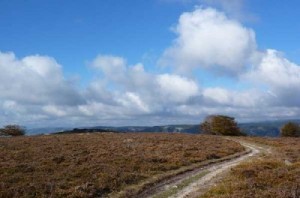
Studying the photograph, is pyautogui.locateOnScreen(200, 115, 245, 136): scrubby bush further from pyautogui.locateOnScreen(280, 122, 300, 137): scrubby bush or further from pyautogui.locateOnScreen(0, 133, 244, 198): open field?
pyautogui.locateOnScreen(0, 133, 244, 198): open field

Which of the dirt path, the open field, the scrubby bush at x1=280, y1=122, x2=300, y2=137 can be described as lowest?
the dirt path

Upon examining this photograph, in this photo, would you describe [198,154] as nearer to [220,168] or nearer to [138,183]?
[220,168]

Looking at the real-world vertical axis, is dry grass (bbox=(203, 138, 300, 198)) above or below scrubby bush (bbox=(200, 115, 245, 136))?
below

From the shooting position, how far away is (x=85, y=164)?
3788cm

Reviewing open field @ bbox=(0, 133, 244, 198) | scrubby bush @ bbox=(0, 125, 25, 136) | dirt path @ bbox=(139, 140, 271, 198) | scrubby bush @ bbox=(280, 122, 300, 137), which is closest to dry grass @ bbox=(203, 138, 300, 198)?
dirt path @ bbox=(139, 140, 271, 198)

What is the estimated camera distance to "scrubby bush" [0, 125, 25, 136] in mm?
101312

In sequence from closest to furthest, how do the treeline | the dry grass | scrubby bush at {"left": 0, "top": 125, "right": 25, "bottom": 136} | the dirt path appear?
the dry grass
the dirt path
scrubby bush at {"left": 0, "top": 125, "right": 25, "bottom": 136}
the treeline

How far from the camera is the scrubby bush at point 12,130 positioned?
10131 cm

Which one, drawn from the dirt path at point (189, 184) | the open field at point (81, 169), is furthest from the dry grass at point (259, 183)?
the open field at point (81, 169)

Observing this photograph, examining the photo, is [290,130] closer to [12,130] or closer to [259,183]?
[12,130]

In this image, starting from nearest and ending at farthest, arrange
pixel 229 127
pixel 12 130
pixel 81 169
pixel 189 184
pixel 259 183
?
pixel 259 183 → pixel 189 184 → pixel 81 169 → pixel 12 130 → pixel 229 127

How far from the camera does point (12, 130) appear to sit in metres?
102

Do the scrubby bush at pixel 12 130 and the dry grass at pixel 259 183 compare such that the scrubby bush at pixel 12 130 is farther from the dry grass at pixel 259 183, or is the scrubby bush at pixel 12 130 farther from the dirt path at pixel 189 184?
the dry grass at pixel 259 183

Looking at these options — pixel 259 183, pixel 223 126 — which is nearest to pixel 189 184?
pixel 259 183
